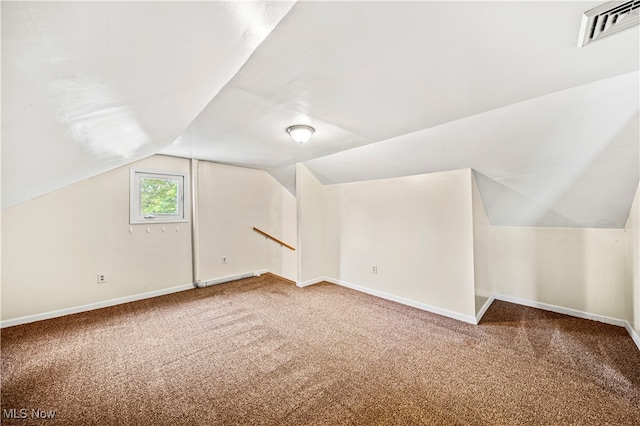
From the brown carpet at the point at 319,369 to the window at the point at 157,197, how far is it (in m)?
1.35

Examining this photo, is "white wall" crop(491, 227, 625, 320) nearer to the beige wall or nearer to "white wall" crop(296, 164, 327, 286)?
"white wall" crop(296, 164, 327, 286)

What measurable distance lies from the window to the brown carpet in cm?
135

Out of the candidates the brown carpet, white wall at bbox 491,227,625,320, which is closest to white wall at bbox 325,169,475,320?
the brown carpet

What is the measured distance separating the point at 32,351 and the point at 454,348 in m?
3.80

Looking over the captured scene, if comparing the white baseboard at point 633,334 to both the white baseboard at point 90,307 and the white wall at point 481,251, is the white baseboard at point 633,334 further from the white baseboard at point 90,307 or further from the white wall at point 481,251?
the white baseboard at point 90,307

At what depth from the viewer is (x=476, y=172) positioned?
283 cm

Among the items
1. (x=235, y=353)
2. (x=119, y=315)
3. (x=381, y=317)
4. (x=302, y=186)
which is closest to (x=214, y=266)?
(x=119, y=315)

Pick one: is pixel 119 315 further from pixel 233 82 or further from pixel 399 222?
pixel 399 222

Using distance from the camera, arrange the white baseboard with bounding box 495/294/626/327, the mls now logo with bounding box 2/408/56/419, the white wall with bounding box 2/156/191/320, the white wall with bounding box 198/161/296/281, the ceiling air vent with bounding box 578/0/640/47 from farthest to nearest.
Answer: the white wall with bounding box 198/161/296/281 < the white wall with bounding box 2/156/191/320 < the white baseboard with bounding box 495/294/626/327 < the mls now logo with bounding box 2/408/56/419 < the ceiling air vent with bounding box 578/0/640/47

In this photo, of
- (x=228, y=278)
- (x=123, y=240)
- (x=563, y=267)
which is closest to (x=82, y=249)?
(x=123, y=240)

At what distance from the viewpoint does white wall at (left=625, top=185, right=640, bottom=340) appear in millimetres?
2285

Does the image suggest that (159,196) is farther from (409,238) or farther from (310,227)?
(409,238)

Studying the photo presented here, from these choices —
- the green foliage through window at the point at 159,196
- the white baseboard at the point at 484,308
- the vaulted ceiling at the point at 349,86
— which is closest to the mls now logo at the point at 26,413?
the vaulted ceiling at the point at 349,86

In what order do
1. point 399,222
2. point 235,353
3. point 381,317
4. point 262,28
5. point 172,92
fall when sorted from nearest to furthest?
point 262,28 < point 172,92 < point 235,353 < point 381,317 < point 399,222
